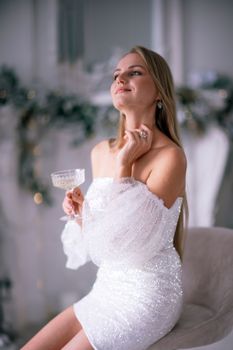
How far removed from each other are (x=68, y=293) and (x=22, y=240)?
1.81 ft

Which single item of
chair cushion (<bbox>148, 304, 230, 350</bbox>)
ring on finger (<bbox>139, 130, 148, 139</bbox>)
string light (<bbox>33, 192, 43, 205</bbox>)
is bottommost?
string light (<bbox>33, 192, 43, 205</bbox>)

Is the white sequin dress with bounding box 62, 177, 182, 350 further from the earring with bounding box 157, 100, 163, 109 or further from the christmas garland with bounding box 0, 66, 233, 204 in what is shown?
the christmas garland with bounding box 0, 66, 233, 204

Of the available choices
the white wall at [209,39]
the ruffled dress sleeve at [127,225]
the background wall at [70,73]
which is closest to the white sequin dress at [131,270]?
the ruffled dress sleeve at [127,225]

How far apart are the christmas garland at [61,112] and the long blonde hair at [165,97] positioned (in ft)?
5.16

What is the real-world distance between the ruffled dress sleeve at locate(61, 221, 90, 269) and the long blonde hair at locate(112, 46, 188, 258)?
15.2 inches

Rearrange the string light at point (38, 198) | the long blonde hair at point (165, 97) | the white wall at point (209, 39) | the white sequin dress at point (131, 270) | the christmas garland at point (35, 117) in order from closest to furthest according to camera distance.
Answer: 1. the white sequin dress at point (131, 270)
2. the long blonde hair at point (165, 97)
3. the christmas garland at point (35, 117)
4. the string light at point (38, 198)
5. the white wall at point (209, 39)

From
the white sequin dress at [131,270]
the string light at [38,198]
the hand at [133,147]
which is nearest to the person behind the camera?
the white sequin dress at [131,270]

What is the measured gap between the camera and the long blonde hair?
6.41 feet

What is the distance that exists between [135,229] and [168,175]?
0.79ft

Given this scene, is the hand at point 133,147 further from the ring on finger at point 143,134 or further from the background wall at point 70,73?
the background wall at point 70,73

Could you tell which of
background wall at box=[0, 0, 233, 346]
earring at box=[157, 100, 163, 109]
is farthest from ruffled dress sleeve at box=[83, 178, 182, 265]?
background wall at box=[0, 0, 233, 346]

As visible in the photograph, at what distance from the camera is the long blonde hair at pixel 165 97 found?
196 cm

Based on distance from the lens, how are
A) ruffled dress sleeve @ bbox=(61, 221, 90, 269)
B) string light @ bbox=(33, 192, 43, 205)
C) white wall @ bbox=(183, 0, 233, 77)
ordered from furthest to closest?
white wall @ bbox=(183, 0, 233, 77), string light @ bbox=(33, 192, 43, 205), ruffled dress sleeve @ bbox=(61, 221, 90, 269)

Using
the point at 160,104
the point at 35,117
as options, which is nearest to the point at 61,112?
the point at 35,117
